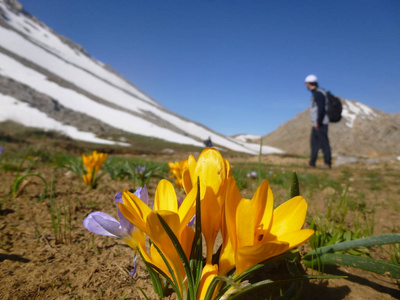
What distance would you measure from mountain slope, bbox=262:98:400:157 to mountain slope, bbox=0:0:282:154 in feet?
22.2

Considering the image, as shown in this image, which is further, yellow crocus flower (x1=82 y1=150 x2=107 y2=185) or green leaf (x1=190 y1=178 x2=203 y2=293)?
yellow crocus flower (x1=82 y1=150 x2=107 y2=185)

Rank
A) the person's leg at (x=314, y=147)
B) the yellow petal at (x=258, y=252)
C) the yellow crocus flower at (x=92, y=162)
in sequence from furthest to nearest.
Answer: the person's leg at (x=314, y=147), the yellow crocus flower at (x=92, y=162), the yellow petal at (x=258, y=252)

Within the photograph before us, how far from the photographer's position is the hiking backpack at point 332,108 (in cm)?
494

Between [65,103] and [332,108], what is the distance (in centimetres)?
1846

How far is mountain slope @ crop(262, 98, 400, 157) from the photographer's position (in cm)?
1675

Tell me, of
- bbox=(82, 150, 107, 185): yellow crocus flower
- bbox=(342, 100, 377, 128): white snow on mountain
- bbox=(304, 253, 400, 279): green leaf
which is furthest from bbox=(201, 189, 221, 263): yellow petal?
bbox=(342, 100, 377, 128): white snow on mountain

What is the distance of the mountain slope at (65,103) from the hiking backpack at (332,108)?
85.0 inches

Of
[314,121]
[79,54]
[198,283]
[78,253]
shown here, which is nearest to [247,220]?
[198,283]

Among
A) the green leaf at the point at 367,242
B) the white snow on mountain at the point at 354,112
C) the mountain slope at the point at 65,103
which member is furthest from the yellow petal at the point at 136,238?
the white snow on mountain at the point at 354,112

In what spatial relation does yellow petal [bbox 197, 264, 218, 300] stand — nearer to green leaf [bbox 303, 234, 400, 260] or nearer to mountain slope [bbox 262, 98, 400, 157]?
green leaf [bbox 303, 234, 400, 260]

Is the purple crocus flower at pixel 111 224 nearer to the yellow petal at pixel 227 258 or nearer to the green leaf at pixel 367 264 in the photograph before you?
the yellow petal at pixel 227 258

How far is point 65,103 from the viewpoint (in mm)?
17875

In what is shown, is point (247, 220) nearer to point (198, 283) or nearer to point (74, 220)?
point (198, 283)

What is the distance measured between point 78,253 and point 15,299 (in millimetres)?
285
